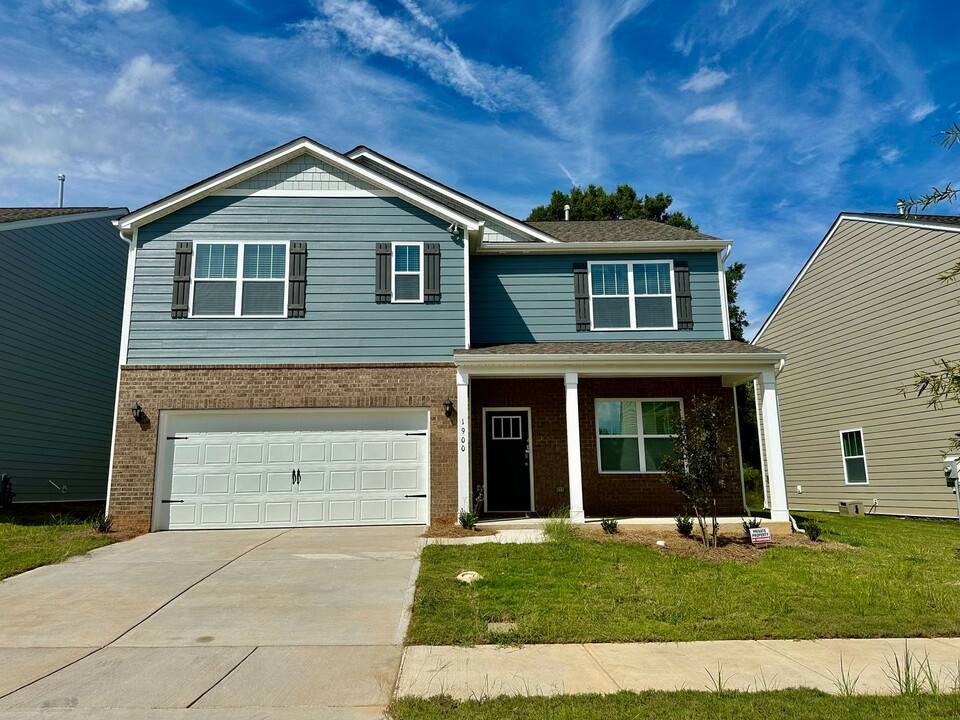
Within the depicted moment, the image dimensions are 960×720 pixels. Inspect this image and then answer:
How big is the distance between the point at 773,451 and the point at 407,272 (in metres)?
7.61

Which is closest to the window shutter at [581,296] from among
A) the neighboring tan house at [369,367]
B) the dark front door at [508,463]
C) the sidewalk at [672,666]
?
the neighboring tan house at [369,367]

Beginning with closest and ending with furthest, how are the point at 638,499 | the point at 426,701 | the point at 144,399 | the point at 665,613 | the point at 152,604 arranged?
the point at 426,701 < the point at 665,613 < the point at 152,604 < the point at 144,399 < the point at 638,499

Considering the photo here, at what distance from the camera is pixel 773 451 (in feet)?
40.7

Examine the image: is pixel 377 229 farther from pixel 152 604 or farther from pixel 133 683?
pixel 133 683

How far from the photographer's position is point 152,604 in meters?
7.61

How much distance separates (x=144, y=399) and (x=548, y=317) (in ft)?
26.6

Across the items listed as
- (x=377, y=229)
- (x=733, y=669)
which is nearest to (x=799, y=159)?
(x=377, y=229)

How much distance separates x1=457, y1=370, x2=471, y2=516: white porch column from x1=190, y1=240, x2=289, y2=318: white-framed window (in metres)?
3.70

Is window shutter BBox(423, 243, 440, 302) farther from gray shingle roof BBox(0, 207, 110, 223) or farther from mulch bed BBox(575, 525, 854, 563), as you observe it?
gray shingle roof BBox(0, 207, 110, 223)

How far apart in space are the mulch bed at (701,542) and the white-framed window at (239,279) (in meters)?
7.22

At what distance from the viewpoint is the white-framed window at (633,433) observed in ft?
46.2

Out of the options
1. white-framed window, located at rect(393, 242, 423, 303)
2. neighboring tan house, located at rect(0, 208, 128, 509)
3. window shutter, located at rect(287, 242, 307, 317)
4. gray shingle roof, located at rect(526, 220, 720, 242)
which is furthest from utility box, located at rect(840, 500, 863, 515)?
neighboring tan house, located at rect(0, 208, 128, 509)

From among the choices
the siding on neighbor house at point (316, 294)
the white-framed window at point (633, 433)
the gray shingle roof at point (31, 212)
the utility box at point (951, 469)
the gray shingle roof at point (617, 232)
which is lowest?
the utility box at point (951, 469)

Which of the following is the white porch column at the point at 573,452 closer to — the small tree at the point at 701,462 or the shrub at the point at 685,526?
the shrub at the point at 685,526
